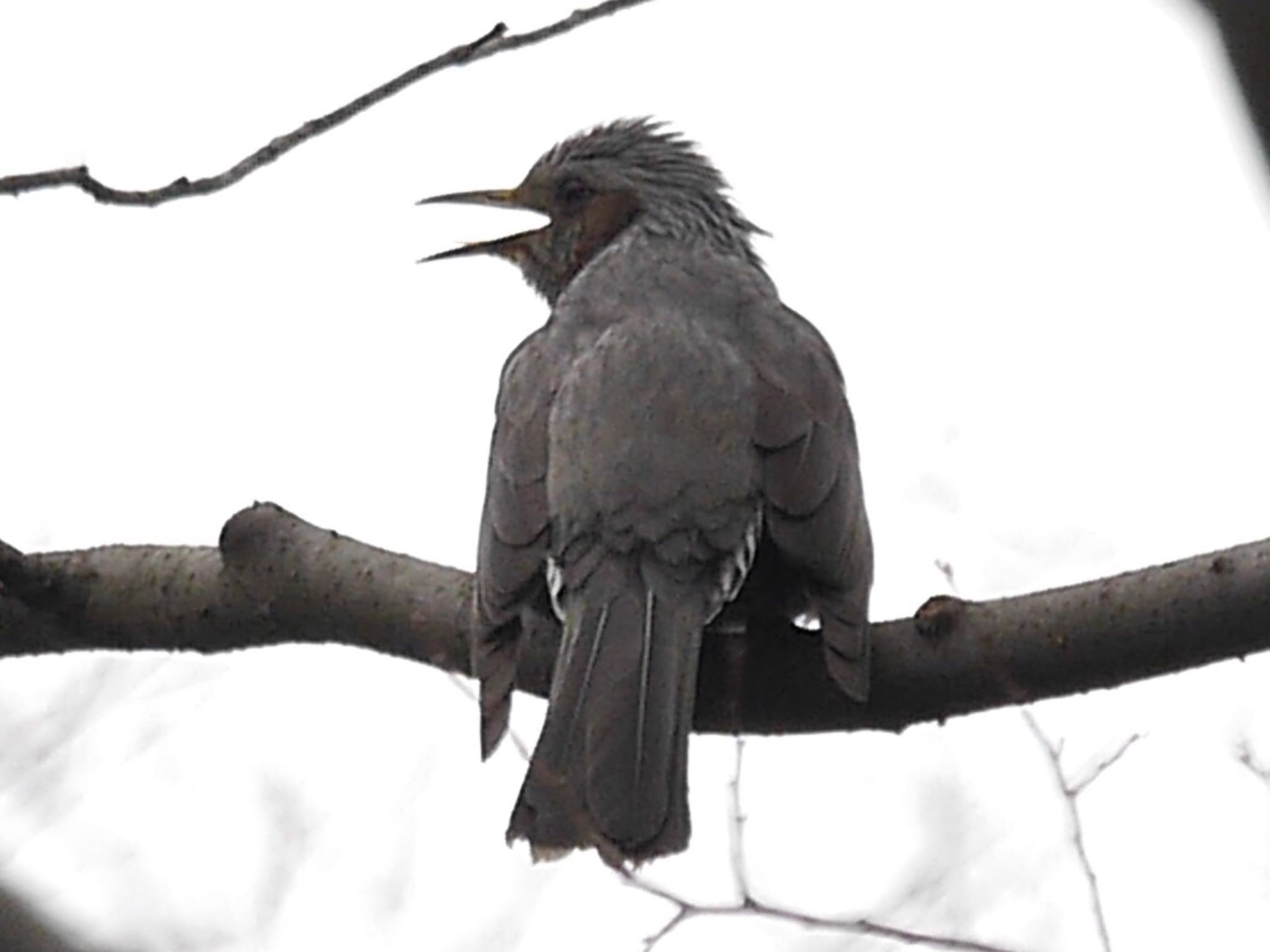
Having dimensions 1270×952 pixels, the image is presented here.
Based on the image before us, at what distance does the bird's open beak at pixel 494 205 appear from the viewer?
659 centimetres

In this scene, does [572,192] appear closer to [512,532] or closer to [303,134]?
[512,532]

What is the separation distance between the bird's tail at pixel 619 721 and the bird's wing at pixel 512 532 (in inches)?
4.6

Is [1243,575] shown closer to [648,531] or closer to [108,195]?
[648,531]

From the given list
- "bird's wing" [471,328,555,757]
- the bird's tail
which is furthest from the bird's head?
the bird's tail

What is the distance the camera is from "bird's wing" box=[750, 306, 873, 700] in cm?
409

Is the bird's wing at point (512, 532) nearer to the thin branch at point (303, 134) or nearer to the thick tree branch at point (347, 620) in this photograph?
the thick tree branch at point (347, 620)

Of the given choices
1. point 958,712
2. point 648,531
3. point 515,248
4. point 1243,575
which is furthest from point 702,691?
point 515,248

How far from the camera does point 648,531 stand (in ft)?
14.5

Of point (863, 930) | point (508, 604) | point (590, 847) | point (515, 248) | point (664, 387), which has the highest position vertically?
point (515, 248)

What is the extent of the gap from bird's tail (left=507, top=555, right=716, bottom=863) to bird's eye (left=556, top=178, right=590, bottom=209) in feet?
8.84

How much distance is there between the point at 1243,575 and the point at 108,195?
2297 mm

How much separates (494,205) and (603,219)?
17.3 inches

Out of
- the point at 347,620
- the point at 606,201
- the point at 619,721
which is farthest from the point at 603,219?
the point at 619,721

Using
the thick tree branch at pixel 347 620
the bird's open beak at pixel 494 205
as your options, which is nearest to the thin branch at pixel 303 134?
the thick tree branch at pixel 347 620
